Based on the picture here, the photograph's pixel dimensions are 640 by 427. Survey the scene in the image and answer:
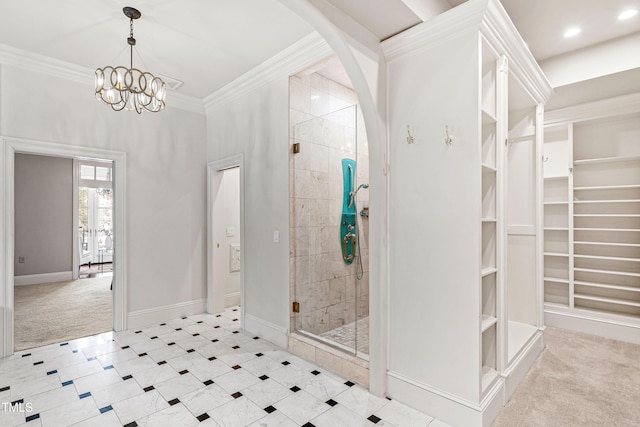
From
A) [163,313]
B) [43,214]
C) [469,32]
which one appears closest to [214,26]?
[469,32]

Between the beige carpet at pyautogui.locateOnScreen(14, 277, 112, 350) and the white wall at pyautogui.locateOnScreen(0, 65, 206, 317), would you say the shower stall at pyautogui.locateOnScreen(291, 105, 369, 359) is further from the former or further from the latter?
the beige carpet at pyautogui.locateOnScreen(14, 277, 112, 350)

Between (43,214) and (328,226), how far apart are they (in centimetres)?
662

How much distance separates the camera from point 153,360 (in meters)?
3.07

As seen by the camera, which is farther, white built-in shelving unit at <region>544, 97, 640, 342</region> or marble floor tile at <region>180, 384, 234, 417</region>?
white built-in shelving unit at <region>544, 97, 640, 342</region>

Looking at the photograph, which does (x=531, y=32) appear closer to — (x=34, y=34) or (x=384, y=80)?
(x=384, y=80)

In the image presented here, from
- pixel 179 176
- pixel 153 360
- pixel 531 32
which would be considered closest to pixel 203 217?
pixel 179 176

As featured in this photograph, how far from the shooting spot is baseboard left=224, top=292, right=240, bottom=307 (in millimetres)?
4789

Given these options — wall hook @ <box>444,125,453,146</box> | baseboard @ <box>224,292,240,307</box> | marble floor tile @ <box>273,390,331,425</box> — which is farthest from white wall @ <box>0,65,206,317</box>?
wall hook @ <box>444,125,453,146</box>

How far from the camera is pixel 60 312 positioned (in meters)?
4.59

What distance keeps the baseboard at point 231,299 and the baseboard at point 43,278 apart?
4418 millimetres

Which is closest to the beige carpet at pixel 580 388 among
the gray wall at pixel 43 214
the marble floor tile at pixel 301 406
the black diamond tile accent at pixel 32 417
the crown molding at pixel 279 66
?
the marble floor tile at pixel 301 406

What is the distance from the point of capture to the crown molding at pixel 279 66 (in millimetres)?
3020

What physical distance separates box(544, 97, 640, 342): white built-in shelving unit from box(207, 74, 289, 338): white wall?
3357mm

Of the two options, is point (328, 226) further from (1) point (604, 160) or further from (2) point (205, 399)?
(1) point (604, 160)
